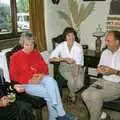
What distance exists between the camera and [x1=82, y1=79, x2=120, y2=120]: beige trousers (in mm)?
2754

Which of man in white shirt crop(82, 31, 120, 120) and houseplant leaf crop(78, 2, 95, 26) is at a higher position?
houseplant leaf crop(78, 2, 95, 26)

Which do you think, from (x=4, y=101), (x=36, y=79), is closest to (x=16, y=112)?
(x=4, y=101)

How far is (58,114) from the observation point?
2.76 metres

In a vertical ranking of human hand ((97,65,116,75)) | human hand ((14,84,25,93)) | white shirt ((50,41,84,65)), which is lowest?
human hand ((14,84,25,93))

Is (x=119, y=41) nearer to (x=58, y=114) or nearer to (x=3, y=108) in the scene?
(x=58, y=114)

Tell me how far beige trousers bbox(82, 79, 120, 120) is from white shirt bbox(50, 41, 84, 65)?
0.71 m

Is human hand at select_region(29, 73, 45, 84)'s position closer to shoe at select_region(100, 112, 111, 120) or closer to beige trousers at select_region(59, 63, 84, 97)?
beige trousers at select_region(59, 63, 84, 97)

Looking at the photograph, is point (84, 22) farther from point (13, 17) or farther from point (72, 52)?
point (13, 17)

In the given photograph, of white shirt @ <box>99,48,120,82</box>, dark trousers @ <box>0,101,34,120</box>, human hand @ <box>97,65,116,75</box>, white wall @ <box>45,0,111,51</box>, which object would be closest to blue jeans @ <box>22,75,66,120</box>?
dark trousers @ <box>0,101,34,120</box>

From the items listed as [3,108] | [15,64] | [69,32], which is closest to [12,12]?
[69,32]

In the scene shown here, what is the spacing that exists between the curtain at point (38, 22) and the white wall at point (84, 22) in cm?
19

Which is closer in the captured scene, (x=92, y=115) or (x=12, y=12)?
(x=92, y=115)

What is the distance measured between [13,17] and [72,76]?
1265 millimetres

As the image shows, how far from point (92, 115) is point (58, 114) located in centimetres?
37
